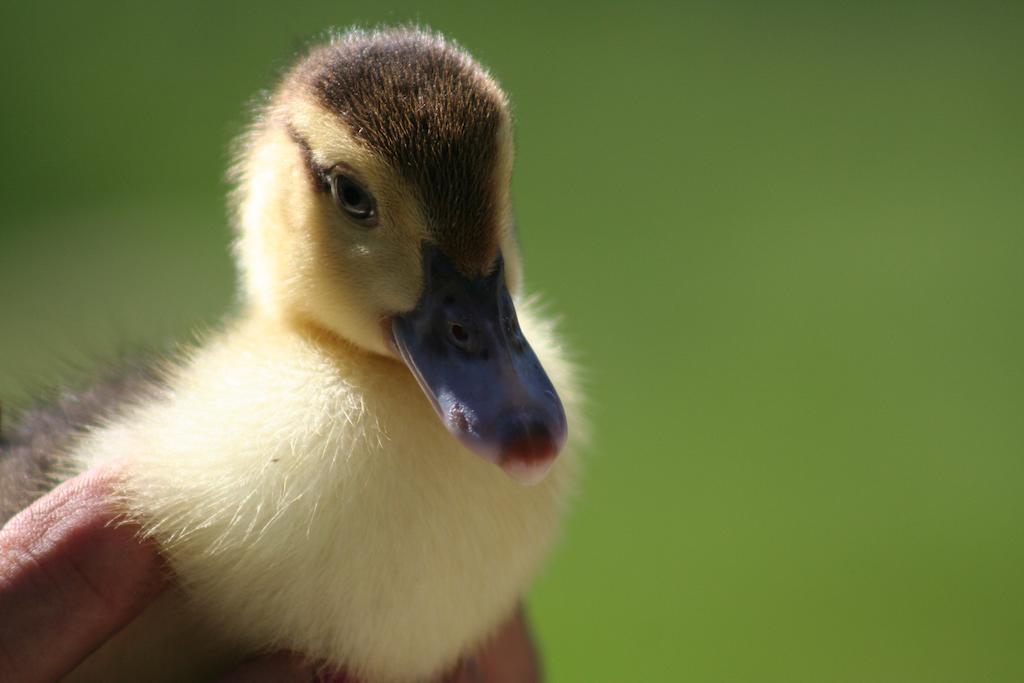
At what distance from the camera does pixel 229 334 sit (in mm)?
992

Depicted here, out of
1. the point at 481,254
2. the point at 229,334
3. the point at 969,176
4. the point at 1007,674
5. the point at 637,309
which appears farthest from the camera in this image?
the point at 969,176

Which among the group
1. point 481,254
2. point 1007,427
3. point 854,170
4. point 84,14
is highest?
point 481,254

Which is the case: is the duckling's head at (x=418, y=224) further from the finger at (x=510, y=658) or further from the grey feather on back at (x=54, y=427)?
the finger at (x=510, y=658)

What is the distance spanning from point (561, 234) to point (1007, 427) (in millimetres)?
1142

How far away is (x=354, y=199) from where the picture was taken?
34.2 inches

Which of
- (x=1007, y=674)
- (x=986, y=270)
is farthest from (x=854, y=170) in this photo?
(x=1007, y=674)

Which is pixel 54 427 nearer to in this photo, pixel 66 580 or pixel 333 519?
pixel 66 580

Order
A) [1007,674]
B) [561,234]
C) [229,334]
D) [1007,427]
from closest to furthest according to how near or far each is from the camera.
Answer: [229,334] → [1007,674] → [1007,427] → [561,234]

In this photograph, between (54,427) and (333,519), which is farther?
(54,427)

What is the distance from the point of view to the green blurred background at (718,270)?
2029 mm

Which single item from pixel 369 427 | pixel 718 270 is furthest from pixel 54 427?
pixel 718 270

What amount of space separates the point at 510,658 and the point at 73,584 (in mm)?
440

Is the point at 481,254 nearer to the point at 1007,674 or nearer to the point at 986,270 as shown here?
the point at 1007,674

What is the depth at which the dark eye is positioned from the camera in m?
0.86
